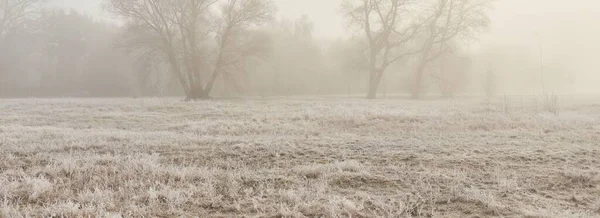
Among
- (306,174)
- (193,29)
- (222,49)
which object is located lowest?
(306,174)

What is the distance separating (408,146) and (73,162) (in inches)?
254

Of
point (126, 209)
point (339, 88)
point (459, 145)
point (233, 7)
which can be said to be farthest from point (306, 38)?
point (126, 209)

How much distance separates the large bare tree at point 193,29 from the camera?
30.8 m

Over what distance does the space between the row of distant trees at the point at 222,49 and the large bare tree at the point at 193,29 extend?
0.08 meters

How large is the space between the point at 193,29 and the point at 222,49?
8.85 ft

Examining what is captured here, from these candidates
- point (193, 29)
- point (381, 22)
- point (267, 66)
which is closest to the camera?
point (193, 29)

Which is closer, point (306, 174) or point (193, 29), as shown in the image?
point (306, 174)

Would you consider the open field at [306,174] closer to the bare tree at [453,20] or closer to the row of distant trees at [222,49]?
the row of distant trees at [222,49]

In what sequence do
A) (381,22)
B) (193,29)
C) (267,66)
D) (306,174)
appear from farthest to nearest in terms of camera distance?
1. (267,66)
2. (381,22)
3. (193,29)
4. (306,174)

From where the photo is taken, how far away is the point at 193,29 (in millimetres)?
32094

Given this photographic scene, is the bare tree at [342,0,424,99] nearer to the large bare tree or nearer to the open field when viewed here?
the large bare tree

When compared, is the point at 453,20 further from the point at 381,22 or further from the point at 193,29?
the point at 193,29

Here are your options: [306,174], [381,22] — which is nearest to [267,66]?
[381,22]

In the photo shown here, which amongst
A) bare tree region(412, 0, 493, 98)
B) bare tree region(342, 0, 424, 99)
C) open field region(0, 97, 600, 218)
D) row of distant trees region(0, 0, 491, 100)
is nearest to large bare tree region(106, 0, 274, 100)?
row of distant trees region(0, 0, 491, 100)
